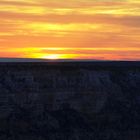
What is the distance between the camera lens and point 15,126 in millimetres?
36781

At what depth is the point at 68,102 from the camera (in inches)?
1524

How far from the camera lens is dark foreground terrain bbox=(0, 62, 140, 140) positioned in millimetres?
37250

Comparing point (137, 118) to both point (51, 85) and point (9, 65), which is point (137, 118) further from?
point (9, 65)

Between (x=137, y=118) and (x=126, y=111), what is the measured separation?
2.47ft

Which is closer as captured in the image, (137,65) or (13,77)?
(13,77)

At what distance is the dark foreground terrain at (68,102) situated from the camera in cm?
3725

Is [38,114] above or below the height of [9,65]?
below

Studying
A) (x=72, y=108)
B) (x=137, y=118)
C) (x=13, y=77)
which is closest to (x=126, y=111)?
(x=137, y=118)

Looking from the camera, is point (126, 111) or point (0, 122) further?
point (126, 111)

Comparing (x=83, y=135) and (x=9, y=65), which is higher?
(x=9, y=65)

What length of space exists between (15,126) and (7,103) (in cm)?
133

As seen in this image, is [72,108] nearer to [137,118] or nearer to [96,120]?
[96,120]

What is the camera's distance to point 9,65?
124ft

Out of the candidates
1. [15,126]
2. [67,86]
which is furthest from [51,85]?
[15,126]
